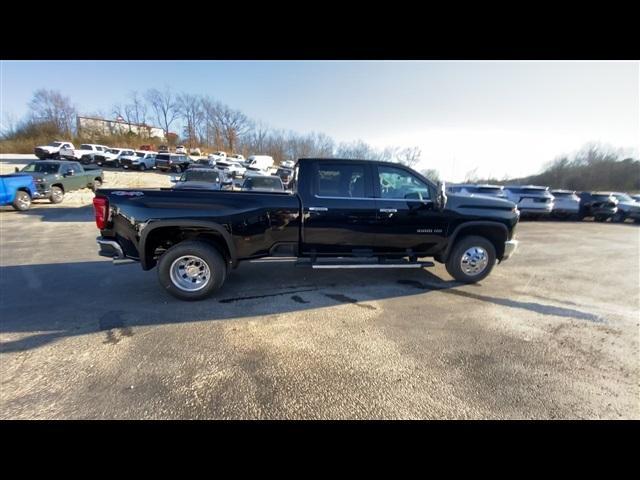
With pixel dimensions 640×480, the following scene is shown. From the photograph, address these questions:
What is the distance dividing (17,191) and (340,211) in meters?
14.1

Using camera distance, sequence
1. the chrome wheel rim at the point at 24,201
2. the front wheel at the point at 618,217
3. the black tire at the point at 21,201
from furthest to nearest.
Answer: the front wheel at the point at 618,217
the chrome wheel rim at the point at 24,201
the black tire at the point at 21,201

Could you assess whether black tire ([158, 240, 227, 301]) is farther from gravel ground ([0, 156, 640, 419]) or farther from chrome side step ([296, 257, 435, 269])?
chrome side step ([296, 257, 435, 269])

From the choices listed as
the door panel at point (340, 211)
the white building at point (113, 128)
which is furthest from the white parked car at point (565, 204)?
the white building at point (113, 128)

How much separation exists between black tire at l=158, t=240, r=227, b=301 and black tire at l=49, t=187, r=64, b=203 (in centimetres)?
1386

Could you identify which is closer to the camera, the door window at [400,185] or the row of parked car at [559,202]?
the door window at [400,185]

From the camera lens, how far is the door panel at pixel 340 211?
4.25 metres

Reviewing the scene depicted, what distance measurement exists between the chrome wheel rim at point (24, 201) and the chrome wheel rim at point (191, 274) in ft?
40.8

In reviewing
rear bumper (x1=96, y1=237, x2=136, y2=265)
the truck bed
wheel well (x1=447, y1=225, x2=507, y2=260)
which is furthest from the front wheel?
rear bumper (x1=96, y1=237, x2=136, y2=265)

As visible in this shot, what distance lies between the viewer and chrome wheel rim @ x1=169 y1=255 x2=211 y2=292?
394 cm

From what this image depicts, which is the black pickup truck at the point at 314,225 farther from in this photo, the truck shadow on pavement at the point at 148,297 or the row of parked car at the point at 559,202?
the row of parked car at the point at 559,202

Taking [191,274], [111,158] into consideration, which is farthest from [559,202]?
[111,158]

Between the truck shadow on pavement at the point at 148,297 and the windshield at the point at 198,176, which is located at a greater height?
the windshield at the point at 198,176

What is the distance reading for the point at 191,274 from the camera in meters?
4.00
